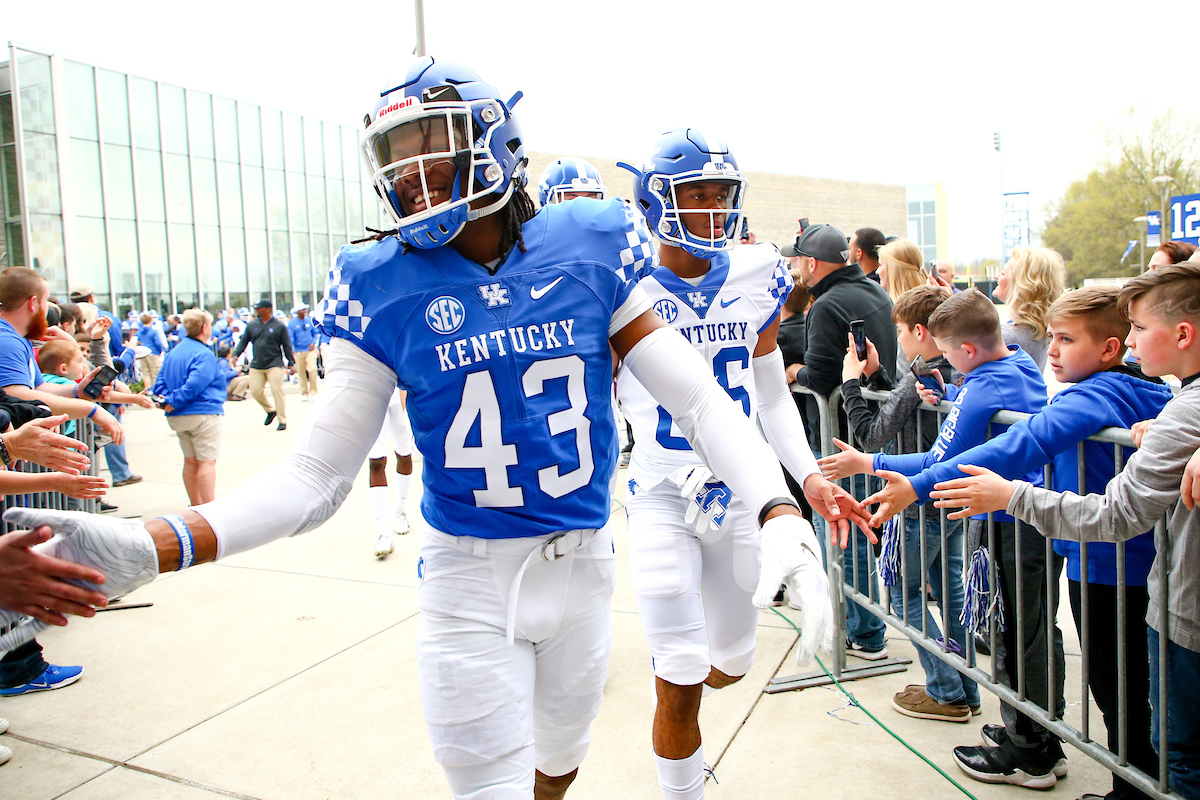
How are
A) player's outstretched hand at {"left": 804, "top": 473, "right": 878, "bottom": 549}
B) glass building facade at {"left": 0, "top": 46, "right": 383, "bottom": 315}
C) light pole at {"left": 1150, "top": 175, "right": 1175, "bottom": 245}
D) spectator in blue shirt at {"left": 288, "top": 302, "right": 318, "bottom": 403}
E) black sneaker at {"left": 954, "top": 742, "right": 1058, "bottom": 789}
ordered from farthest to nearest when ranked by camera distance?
glass building facade at {"left": 0, "top": 46, "right": 383, "bottom": 315}, light pole at {"left": 1150, "top": 175, "right": 1175, "bottom": 245}, spectator in blue shirt at {"left": 288, "top": 302, "right": 318, "bottom": 403}, black sneaker at {"left": 954, "top": 742, "right": 1058, "bottom": 789}, player's outstretched hand at {"left": 804, "top": 473, "right": 878, "bottom": 549}

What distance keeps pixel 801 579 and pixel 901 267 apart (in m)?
4.09

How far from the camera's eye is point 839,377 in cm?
425

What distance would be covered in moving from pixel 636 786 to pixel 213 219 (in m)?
31.6

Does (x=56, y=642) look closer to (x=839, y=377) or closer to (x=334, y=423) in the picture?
(x=334, y=423)

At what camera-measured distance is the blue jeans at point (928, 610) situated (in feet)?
11.8

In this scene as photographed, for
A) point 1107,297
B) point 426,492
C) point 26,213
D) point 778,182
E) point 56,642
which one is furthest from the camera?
point 778,182

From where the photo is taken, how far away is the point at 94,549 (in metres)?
1.58

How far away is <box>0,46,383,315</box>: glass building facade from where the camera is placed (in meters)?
25.0

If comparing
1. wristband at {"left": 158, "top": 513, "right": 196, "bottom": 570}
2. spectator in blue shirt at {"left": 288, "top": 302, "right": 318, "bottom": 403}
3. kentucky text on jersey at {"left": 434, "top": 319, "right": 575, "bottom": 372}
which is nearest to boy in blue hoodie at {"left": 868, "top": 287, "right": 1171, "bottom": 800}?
kentucky text on jersey at {"left": 434, "top": 319, "right": 575, "bottom": 372}

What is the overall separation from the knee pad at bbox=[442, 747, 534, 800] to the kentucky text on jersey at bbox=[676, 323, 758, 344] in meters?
1.63

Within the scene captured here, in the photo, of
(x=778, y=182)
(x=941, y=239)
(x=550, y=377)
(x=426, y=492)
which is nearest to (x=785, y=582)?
(x=550, y=377)

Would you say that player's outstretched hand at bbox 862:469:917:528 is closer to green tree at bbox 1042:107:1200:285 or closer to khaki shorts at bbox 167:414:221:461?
khaki shorts at bbox 167:414:221:461

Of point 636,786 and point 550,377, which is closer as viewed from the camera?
point 550,377

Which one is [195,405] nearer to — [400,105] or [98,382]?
[98,382]
